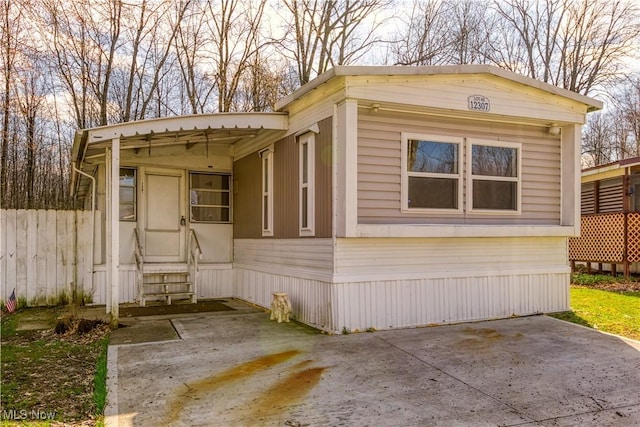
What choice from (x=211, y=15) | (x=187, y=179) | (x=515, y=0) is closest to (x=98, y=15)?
(x=211, y=15)

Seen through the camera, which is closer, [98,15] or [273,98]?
[98,15]

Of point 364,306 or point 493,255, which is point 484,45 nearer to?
point 493,255

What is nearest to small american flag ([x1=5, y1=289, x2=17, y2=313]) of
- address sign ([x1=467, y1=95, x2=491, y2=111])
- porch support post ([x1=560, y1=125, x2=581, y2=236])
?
address sign ([x1=467, y1=95, x2=491, y2=111])

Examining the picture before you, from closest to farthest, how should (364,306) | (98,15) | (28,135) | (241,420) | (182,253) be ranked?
(241,420) < (364,306) < (182,253) < (98,15) < (28,135)

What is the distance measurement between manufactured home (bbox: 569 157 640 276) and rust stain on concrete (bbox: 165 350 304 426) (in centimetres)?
986

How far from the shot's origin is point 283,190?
8.04 m

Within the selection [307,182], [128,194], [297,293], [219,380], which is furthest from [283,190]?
[219,380]

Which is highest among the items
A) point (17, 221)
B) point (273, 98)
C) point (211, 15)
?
point (211, 15)

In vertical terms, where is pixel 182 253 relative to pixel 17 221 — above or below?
below

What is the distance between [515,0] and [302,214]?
20245mm

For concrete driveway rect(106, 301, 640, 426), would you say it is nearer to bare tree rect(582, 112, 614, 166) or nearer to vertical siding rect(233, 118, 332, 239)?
vertical siding rect(233, 118, 332, 239)

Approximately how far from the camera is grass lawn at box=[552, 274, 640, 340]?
687cm

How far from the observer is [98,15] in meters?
14.6

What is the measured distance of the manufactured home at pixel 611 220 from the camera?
11.9m
